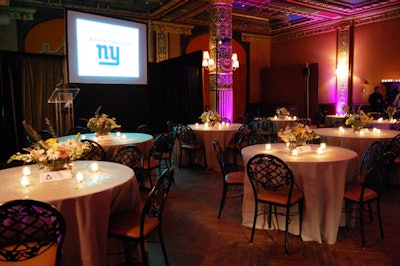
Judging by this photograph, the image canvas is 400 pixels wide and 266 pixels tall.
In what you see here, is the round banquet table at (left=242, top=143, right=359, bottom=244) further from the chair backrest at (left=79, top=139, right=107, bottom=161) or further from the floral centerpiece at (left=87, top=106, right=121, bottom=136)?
the floral centerpiece at (left=87, top=106, right=121, bottom=136)

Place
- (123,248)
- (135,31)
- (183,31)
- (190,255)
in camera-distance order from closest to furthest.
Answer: (123,248) < (190,255) < (135,31) < (183,31)

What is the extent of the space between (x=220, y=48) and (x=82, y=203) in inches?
258

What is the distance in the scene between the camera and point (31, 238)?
1.86 meters

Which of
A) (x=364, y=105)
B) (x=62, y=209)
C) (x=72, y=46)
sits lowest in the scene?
(x=62, y=209)

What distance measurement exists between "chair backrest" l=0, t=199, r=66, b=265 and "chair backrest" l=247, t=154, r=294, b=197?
67.0 inches

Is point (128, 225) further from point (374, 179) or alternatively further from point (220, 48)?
point (220, 48)

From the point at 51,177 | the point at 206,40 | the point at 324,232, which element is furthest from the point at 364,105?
the point at 51,177

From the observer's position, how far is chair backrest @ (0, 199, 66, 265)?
1.69 meters

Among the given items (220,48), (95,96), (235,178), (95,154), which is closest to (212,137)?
(235,178)

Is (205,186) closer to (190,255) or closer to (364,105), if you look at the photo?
(190,255)

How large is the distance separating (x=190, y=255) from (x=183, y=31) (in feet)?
30.4

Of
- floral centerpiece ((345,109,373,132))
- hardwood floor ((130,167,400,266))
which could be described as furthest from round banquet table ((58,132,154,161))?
floral centerpiece ((345,109,373,132))

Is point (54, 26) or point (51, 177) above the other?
point (54, 26)

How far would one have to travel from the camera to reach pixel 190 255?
2801 mm
